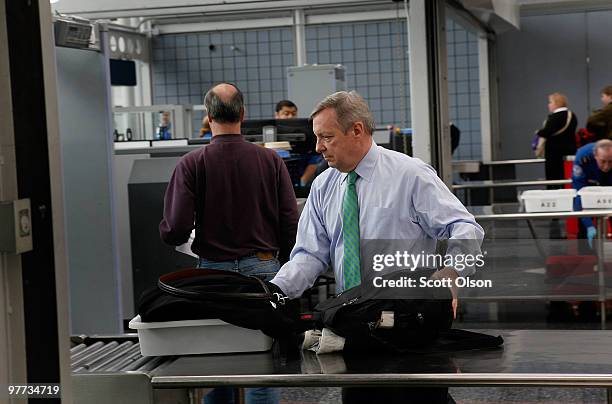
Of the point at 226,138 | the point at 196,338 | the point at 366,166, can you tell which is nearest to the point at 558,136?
the point at 226,138

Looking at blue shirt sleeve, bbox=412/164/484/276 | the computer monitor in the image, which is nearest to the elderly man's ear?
blue shirt sleeve, bbox=412/164/484/276

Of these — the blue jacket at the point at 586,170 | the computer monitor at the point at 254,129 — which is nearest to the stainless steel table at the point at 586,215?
the blue jacket at the point at 586,170

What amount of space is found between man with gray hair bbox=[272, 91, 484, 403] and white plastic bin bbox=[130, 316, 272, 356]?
207 mm

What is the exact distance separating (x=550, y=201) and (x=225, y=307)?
12.9ft

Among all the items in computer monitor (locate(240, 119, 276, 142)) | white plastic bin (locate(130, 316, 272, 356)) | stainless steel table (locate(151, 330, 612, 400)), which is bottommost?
stainless steel table (locate(151, 330, 612, 400))

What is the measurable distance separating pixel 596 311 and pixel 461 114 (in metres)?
6.95

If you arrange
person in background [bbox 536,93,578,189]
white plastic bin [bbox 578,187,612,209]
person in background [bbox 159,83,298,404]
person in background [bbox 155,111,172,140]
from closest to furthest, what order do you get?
person in background [bbox 159,83,298,404]
white plastic bin [bbox 578,187,612,209]
person in background [bbox 155,111,172,140]
person in background [bbox 536,93,578,189]

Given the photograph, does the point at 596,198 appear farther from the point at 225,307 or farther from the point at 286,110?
the point at 225,307

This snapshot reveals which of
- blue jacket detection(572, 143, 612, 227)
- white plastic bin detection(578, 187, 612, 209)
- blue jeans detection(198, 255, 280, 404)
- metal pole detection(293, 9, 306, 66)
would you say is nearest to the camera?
blue jeans detection(198, 255, 280, 404)

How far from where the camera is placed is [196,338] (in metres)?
2.10

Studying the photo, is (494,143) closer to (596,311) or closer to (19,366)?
(596,311)

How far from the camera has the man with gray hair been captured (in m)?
2.30

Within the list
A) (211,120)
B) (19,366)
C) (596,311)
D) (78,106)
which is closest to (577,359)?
(19,366)

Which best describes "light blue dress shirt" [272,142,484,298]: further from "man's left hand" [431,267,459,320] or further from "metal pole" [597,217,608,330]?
"metal pole" [597,217,608,330]
